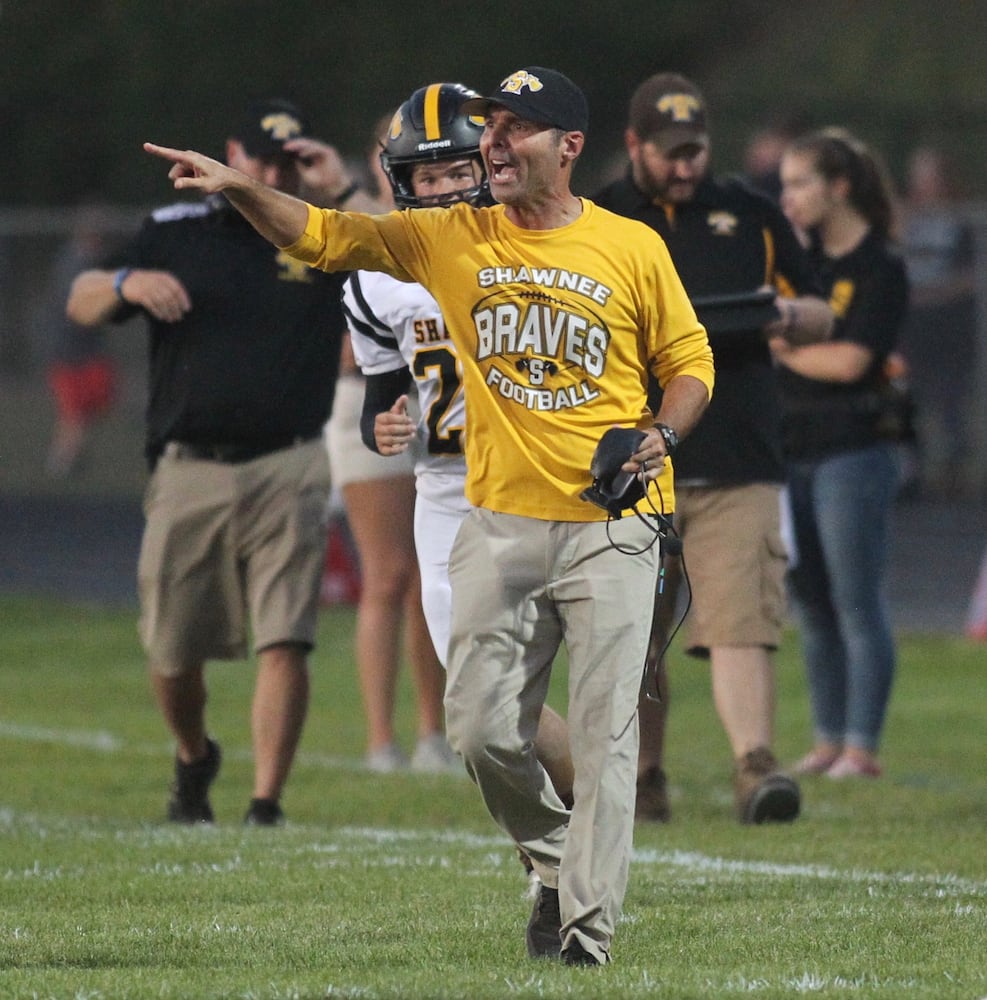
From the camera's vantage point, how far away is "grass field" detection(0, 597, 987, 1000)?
17.1 feet

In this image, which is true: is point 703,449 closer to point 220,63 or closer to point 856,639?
point 856,639

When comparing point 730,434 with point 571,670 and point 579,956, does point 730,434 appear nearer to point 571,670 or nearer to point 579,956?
point 571,670

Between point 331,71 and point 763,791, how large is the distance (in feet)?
77.8

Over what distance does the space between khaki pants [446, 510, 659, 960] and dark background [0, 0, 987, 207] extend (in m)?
23.2

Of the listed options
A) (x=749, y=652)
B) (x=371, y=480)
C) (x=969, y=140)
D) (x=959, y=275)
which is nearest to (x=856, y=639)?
(x=749, y=652)

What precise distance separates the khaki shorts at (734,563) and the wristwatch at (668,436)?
2656mm

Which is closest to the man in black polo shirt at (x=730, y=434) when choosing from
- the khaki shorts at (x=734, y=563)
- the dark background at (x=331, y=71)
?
the khaki shorts at (x=734, y=563)

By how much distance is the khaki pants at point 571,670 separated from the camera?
532cm

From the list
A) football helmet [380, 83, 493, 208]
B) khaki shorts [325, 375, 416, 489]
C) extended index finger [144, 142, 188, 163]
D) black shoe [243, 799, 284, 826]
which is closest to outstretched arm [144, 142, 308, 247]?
extended index finger [144, 142, 188, 163]

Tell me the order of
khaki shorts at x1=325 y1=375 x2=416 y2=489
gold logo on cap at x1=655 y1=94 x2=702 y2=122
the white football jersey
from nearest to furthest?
1. the white football jersey
2. gold logo on cap at x1=655 y1=94 x2=702 y2=122
3. khaki shorts at x1=325 y1=375 x2=416 y2=489

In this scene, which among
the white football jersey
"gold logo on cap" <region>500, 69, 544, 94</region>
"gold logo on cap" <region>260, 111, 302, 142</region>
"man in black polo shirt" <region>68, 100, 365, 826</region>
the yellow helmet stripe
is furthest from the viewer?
"man in black polo shirt" <region>68, 100, 365, 826</region>

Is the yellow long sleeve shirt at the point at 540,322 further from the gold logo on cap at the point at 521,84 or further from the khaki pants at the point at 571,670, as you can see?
the gold logo on cap at the point at 521,84

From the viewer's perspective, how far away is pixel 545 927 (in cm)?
548

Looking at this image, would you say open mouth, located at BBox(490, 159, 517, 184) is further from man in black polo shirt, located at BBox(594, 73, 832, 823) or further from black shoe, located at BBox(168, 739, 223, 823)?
black shoe, located at BBox(168, 739, 223, 823)
